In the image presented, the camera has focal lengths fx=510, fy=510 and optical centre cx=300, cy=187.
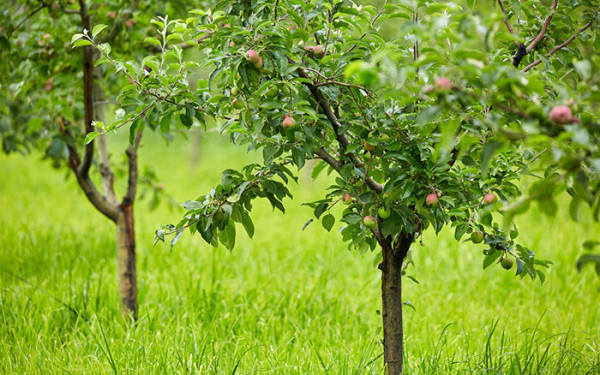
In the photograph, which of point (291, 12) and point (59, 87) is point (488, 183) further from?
Answer: point (59, 87)

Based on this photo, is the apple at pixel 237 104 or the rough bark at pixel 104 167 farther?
the rough bark at pixel 104 167

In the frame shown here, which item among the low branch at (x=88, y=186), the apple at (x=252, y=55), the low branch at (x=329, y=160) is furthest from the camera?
the low branch at (x=88, y=186)

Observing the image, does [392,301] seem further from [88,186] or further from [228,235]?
[88,186]

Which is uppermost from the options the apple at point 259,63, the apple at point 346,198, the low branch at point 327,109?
the apple at point 259,63

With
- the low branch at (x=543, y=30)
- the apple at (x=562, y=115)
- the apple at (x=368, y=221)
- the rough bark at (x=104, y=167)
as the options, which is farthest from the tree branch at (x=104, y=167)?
the apple at (x=562, y=115)

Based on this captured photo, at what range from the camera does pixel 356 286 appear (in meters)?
3.22

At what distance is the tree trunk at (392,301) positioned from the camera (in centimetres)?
167

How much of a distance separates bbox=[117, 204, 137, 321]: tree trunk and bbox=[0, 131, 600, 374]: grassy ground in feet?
0.35

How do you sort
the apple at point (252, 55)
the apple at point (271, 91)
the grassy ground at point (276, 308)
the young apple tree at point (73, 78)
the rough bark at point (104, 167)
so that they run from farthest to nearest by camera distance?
the rough bark at point (104, 167) < the young apple tree at point (73, 78) < the grassy ground at point (276, 308) < the apple at point (271, 91) < the apple at point (252, 55)

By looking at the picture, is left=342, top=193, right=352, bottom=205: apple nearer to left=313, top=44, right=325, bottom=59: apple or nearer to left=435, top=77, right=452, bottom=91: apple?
left=313, top=44, right=325, bottom=59: apple

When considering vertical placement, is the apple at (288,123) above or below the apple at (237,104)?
below

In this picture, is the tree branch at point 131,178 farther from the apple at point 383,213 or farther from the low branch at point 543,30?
the low branch at point 543,30

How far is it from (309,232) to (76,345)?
2.82 metres

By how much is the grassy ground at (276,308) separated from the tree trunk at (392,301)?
13 centimetres
